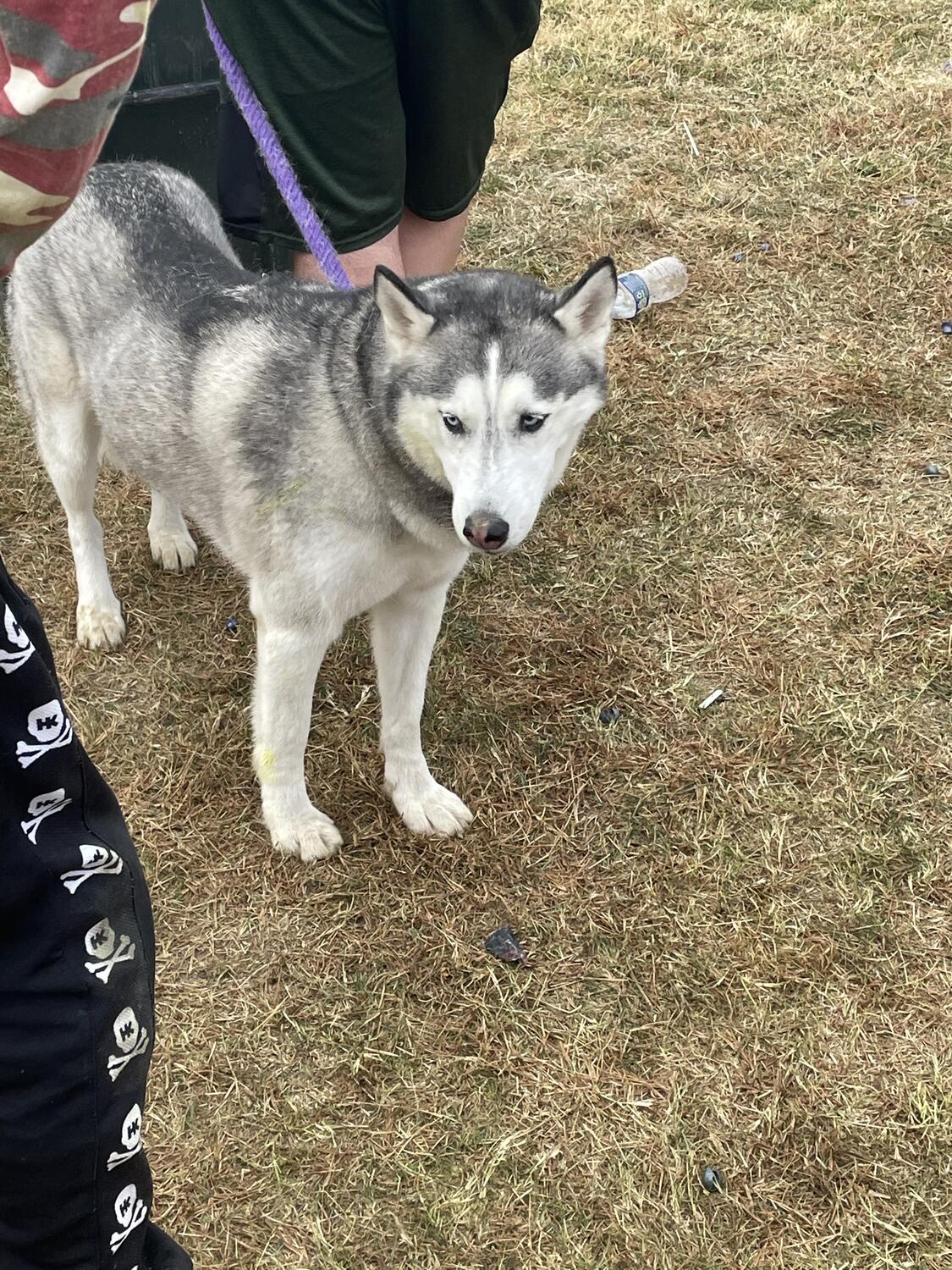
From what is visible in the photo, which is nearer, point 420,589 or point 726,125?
point 420,589

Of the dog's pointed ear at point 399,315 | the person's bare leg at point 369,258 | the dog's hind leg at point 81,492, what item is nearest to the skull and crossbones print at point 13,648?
the dog's pointed ear at point 399,315

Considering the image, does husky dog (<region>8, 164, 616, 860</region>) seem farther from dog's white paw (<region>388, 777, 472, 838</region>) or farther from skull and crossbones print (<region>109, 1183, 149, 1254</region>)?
skull and crossbones print (<region>109, 1183, 149, 1254</region>)

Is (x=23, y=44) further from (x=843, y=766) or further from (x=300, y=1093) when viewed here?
(x=843, y=766)

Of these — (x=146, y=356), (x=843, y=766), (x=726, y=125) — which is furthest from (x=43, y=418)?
(x=726, y=125)

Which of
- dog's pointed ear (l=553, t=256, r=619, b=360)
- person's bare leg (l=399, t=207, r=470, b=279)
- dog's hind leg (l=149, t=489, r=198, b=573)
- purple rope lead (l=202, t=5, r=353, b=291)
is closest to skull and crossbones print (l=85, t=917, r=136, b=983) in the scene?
dog's pointed ear (l=553, t=256, r=619, b=360)

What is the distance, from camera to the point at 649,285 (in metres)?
4.84

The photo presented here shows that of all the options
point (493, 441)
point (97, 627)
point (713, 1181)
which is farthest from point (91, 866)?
point (97, 627)

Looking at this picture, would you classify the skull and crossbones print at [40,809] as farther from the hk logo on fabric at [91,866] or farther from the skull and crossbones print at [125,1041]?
the skull and crossbones print at [125,1041]

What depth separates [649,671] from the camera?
11.5 ft

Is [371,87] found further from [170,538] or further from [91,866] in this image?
[91,866]

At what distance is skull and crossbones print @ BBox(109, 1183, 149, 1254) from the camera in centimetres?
136

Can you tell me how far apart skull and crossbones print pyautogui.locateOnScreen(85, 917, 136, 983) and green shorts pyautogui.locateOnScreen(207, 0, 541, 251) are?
7.98 feet

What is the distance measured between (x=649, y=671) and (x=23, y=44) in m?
2.84

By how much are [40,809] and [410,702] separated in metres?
1.75
